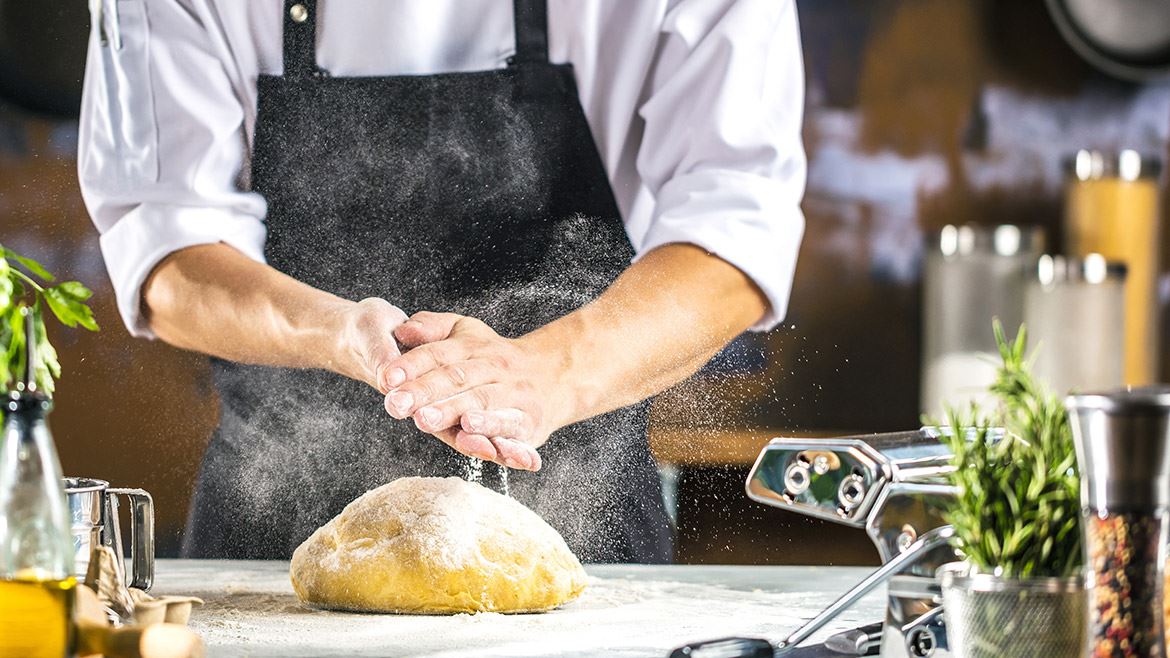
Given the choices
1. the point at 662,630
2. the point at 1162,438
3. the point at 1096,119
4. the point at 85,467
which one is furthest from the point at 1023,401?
the point at 1096,119

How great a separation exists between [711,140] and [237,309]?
0.43m

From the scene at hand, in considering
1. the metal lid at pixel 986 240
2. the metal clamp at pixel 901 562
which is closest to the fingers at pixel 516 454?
the metal clamp at pixel 901 562

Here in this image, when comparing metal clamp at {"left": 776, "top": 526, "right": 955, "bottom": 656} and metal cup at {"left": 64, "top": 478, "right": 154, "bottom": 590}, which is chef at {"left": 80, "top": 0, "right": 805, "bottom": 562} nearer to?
metal cup at {"left": 64, "top": 478, "right": 154, "bottom": 590}

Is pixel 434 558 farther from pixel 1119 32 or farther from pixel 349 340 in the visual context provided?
pixel 1119 32

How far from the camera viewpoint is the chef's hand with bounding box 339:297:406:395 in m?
1.03

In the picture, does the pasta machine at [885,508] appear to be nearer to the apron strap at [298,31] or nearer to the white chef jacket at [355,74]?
the white chef jacket at [355,74]

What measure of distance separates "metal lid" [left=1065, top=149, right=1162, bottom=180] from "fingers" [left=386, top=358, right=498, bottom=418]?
0.82m

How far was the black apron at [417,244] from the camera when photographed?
105cm

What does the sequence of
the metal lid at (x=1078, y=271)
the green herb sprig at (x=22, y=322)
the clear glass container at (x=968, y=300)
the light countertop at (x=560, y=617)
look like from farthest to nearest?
the metal lid at (x=1078, y=271) → the clear glass container at (x=968, y=300) → the light countertop at (x=560, y=617) → the green herb sprig at (x=22, y=322)

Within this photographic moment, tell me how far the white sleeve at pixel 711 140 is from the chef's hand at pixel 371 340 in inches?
8.8

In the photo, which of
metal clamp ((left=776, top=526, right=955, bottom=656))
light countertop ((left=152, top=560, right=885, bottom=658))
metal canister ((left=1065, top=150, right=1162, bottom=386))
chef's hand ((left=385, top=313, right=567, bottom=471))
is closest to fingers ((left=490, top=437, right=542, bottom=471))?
chef's hand ((left=385, top=313, right=567, bottom=471))

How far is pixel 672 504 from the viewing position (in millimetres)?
1074

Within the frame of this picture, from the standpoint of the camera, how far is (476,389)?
1022 mm

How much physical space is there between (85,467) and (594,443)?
45cm
